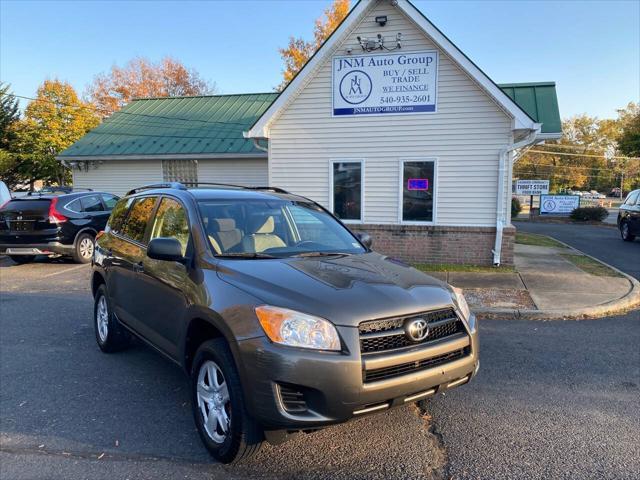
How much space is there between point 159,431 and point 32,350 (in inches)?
109

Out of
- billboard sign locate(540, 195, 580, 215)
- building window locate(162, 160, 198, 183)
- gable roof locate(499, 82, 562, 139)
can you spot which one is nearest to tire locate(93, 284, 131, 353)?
gable roof locate(499, 82, 562, 139)

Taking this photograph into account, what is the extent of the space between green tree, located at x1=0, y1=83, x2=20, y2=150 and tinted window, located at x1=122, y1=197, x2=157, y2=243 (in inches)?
1217

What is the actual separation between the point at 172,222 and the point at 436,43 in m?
8.27

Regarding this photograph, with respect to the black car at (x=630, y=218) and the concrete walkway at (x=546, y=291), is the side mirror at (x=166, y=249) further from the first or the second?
the black car at (x=630, y=218)

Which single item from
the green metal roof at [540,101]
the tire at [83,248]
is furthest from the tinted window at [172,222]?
the green metal roof at [540,101]

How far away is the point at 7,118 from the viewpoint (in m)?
30.2

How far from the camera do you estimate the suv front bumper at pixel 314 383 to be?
2590mm

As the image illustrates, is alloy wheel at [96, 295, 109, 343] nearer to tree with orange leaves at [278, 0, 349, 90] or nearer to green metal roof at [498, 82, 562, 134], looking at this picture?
green metal roof at [498, 82, 562, 134]

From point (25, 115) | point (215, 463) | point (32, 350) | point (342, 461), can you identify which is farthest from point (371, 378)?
point (25, 115)

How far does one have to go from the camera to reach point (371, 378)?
2.67 metres

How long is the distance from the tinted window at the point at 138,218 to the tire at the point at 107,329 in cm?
81

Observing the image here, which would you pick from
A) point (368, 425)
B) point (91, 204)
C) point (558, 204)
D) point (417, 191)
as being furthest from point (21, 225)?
point (558, 204)

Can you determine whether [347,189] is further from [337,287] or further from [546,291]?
[337,287]

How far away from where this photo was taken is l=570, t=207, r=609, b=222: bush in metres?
26.0
